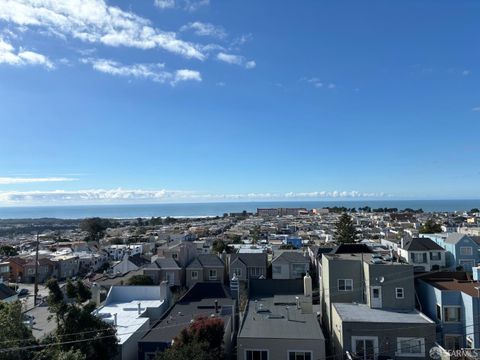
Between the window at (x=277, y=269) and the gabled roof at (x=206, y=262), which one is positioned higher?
the gabled roof at (x=206, y=262)

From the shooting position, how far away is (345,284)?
71.4 feet

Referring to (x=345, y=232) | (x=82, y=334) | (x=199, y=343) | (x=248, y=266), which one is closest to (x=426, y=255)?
(x=248, y=266)

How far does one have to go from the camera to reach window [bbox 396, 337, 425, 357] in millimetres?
17328

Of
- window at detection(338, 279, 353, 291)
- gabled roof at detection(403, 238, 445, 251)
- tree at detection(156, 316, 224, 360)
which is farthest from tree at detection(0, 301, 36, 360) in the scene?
gabled roof at detection(403, 238, 445, 251)

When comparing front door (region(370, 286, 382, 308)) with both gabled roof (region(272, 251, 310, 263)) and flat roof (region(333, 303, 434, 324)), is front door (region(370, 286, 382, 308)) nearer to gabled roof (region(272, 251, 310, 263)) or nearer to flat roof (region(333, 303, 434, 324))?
flat roof (region(333, 303, 434, 324))

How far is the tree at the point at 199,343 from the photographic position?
48.0 ft

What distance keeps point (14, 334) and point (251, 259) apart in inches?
1185

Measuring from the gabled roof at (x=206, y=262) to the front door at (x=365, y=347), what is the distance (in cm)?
2335

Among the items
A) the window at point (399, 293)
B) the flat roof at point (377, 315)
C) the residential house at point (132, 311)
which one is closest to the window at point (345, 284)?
the flat roof at point (377, 315)

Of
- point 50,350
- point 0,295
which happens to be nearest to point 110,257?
point 0,295

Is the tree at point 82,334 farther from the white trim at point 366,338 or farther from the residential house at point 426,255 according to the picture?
the residential house at point 426,255

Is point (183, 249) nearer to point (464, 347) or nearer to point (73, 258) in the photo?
point (73, 258)

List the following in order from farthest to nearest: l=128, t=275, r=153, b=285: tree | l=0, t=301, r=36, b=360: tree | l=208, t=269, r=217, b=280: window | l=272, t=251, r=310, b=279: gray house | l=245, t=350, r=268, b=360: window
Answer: l=272, t=251, r=310, b=279: gray house → l=208, t=269, r=217, b=280: window → l=128, t=275, r=153, b=285: tree → l=245, t=350, r=268, b=360: window → l=0, t=301, r=36, b=360: tree

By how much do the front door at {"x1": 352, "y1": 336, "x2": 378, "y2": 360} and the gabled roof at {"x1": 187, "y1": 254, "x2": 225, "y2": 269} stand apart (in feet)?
76.6
